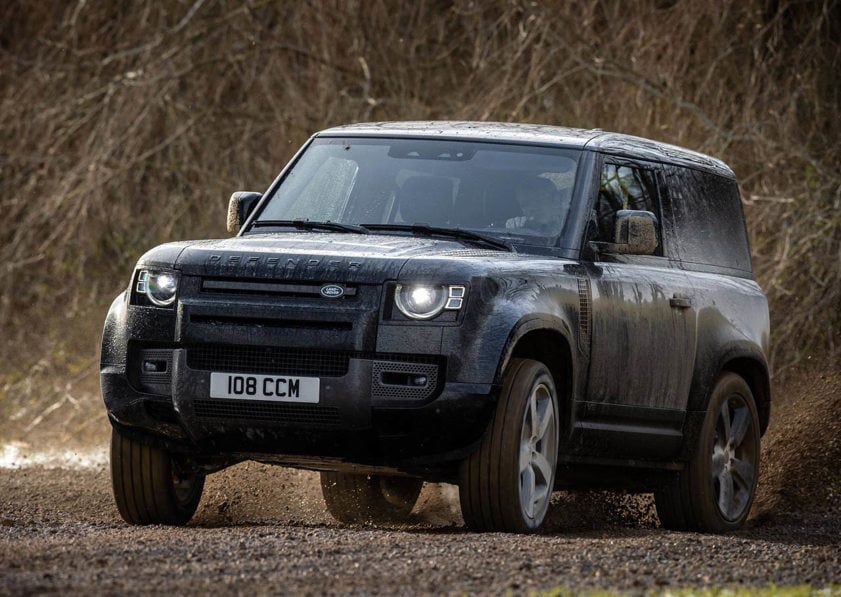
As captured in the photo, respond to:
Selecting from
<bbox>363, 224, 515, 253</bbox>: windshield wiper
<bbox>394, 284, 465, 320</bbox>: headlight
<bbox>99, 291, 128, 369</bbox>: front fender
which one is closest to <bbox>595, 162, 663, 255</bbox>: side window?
<bbox>363, 224, 515, 253</bbox>: windshield wiper

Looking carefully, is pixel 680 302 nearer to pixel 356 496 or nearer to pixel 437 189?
pixel 437 189

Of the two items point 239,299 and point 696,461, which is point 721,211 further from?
point 239,299

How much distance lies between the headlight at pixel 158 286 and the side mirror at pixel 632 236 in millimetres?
2106

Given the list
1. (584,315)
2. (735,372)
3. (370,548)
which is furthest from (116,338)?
(735,372)

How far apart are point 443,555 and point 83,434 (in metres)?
9.95

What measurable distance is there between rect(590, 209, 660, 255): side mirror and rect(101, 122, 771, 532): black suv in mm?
10

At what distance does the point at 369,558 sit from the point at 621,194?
3234 millimetres

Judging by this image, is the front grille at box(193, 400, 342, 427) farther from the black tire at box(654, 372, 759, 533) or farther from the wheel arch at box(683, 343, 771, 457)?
the black tire at box(654, 372, 759, 533)

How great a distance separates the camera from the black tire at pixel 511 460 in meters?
7.52

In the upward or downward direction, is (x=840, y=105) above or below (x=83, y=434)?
above

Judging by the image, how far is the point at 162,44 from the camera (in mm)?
19062

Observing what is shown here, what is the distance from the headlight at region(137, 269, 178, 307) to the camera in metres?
7.66

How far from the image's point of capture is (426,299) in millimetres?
7348

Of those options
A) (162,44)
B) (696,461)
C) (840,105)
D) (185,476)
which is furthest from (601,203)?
(162,44)
